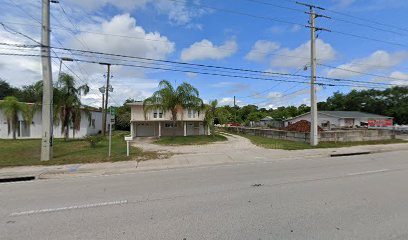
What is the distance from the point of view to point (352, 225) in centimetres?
399

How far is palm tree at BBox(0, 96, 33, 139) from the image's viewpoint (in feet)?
82.2

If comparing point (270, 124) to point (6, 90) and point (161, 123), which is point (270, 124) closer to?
point (161, 123)

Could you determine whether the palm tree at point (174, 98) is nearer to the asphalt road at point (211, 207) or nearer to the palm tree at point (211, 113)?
the palm tree at point (211, 113)

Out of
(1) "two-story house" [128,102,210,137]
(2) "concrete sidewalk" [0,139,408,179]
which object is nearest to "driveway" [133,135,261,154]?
(2) "concrete sidewalk" [0,139,408,179]

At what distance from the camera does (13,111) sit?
2542 cm

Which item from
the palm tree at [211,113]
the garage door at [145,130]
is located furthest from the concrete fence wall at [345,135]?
the garage door at [145,130]

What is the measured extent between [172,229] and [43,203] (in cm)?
350

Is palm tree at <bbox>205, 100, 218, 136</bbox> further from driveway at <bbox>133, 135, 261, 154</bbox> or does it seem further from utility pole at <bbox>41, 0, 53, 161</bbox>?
utility pole at <bbox>41, 0, 53, 161</bbox>

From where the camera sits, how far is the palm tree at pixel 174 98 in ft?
77.4

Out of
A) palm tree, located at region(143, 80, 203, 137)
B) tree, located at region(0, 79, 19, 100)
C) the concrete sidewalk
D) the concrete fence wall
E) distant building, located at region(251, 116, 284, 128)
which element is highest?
tree, located at region(0, 79, 19, 100)

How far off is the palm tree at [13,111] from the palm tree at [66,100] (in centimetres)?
472

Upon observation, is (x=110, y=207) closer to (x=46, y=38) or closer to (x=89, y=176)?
(x=89, y=176)

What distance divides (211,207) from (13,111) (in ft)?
95.6

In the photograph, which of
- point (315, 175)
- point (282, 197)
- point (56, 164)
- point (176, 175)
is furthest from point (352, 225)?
point (56, 164)
